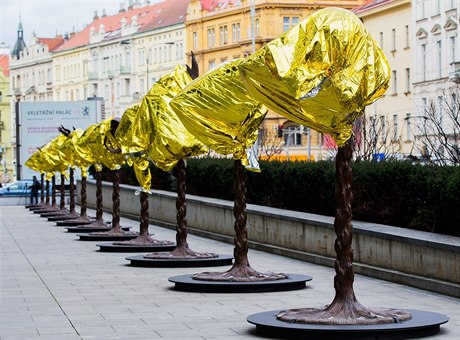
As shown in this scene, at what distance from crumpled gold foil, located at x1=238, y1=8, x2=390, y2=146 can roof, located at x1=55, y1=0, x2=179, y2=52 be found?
117 metres

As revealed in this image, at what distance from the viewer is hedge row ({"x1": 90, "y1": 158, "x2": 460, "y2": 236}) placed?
804 inches

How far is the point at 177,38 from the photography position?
128m

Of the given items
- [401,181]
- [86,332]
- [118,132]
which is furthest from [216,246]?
[86,332]

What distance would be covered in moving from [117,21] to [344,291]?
446ft

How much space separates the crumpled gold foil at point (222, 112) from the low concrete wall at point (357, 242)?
2386 millimetres

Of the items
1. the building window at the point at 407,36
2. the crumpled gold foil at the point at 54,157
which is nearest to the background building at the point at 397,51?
the building window at the point at 407,36

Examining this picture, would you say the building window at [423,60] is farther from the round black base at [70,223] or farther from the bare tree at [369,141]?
the round black base at [70,223]

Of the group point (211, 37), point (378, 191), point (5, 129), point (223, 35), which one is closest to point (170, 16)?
point (211, 37)

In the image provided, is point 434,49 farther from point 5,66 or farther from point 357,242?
point 5,66

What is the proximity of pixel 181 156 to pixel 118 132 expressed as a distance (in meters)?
4.56

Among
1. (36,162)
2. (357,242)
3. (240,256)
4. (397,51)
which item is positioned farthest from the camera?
(397,51)

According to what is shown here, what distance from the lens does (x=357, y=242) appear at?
843 inches

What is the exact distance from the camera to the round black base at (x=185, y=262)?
22.8 meters

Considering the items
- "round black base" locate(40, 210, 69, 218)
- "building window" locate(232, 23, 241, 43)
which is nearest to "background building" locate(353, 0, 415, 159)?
"building window" locate(232, 23, 241, 43)
